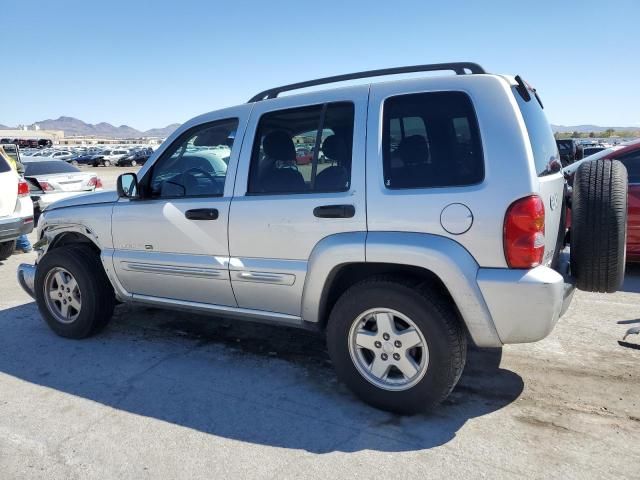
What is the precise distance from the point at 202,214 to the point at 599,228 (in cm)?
250

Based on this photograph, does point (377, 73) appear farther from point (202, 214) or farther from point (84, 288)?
point (84, 288)

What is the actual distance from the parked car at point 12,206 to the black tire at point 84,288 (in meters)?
2.93

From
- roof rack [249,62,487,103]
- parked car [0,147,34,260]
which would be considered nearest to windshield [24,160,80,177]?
parked car [0,147,34,260]

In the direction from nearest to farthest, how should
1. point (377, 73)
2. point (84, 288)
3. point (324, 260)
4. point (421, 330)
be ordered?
point (421, 330) → point (324, 260) → point (377, 73) → point (84, 288)

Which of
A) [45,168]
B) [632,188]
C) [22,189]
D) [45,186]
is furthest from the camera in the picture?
[45,168]

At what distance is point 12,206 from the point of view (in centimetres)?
693

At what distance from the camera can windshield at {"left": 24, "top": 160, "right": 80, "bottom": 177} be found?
11008 millimetres

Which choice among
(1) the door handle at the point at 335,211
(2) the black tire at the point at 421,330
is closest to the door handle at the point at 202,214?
(1) the door handle at the point at 335,211

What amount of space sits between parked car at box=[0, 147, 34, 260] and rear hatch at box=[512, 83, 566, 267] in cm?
655

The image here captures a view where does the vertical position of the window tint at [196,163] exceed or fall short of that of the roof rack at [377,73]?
it falls short

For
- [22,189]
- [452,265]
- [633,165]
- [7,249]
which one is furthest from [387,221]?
[7,249]

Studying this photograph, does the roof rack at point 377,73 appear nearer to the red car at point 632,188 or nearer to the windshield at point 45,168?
the red car at point 632,188

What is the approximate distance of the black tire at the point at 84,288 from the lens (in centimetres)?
417

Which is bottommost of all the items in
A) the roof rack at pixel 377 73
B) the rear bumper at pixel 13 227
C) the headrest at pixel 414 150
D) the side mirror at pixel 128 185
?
the rear bumper at pixel 13 227
